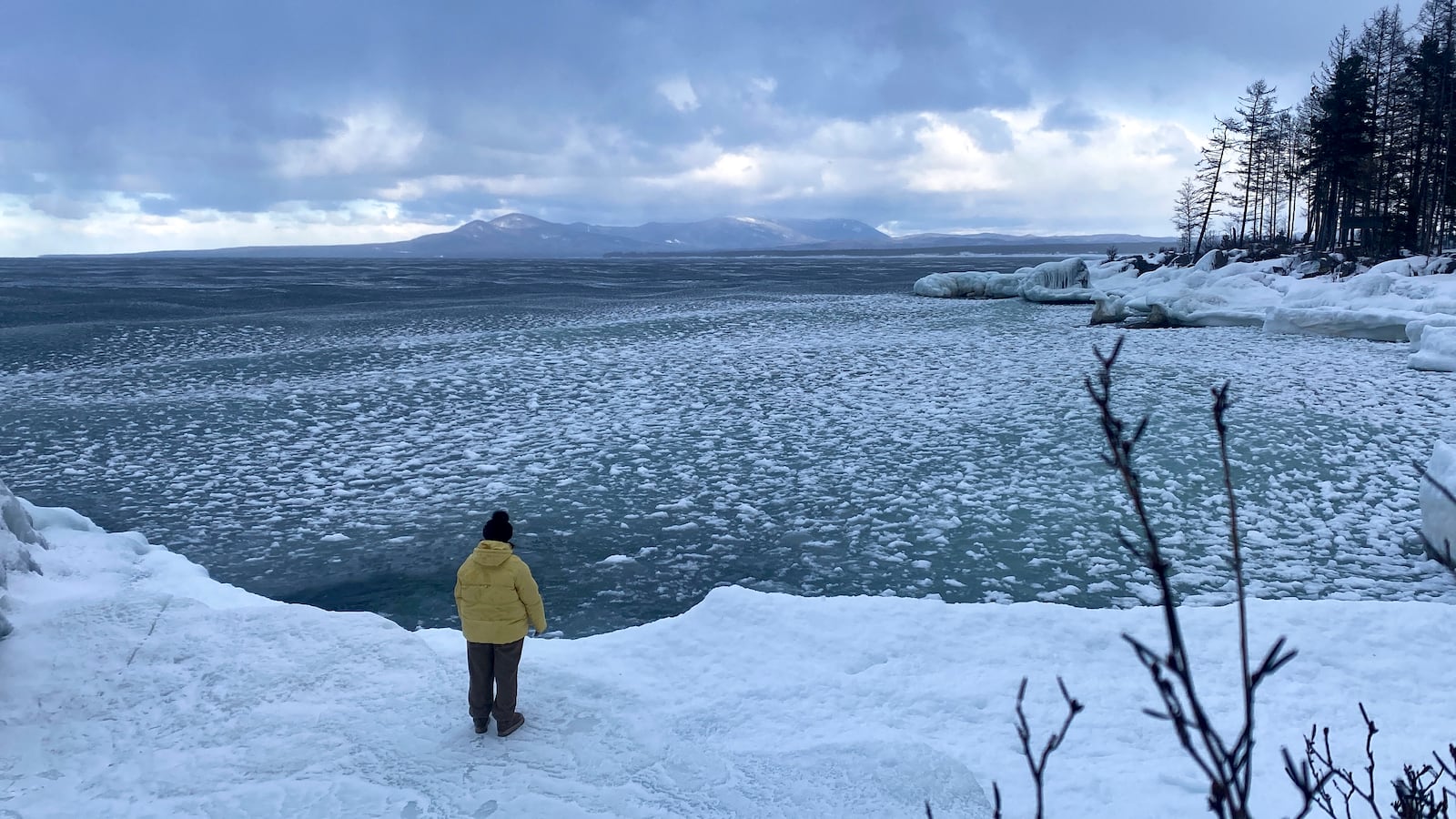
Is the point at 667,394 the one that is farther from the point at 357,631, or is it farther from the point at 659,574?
the point at 357,631

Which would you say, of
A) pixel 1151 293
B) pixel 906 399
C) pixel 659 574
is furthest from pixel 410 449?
pixel 1151 293

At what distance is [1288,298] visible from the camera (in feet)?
102

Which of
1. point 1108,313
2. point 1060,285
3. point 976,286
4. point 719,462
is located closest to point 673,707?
point 719,462

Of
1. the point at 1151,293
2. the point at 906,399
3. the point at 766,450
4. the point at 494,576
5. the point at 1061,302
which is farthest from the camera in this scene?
the point at 1061,302

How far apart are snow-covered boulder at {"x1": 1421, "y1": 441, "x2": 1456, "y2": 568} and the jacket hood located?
8297 mm

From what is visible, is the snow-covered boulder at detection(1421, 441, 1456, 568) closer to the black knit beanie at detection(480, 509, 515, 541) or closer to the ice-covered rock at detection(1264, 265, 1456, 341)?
the black knit beanie at detection(480, 509, 515, 541)

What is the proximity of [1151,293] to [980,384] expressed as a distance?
23626 mm

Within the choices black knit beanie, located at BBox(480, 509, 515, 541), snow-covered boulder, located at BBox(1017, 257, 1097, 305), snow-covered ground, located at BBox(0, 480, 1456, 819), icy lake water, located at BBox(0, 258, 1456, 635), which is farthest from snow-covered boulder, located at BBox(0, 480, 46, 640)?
snow-covered boulder, located at BBox(1017, 257, 1097, 305)

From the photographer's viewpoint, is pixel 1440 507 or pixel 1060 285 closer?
pixel 1440 507

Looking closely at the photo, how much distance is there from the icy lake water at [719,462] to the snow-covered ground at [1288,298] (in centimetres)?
115

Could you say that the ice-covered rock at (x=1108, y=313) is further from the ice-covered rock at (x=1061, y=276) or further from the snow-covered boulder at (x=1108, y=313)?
the ice-covered rock at (x=1061, y=276)

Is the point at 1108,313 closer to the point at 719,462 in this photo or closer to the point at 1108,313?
the point at 1108,313

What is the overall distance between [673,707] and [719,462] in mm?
7687

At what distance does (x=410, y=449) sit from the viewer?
1437 cm
